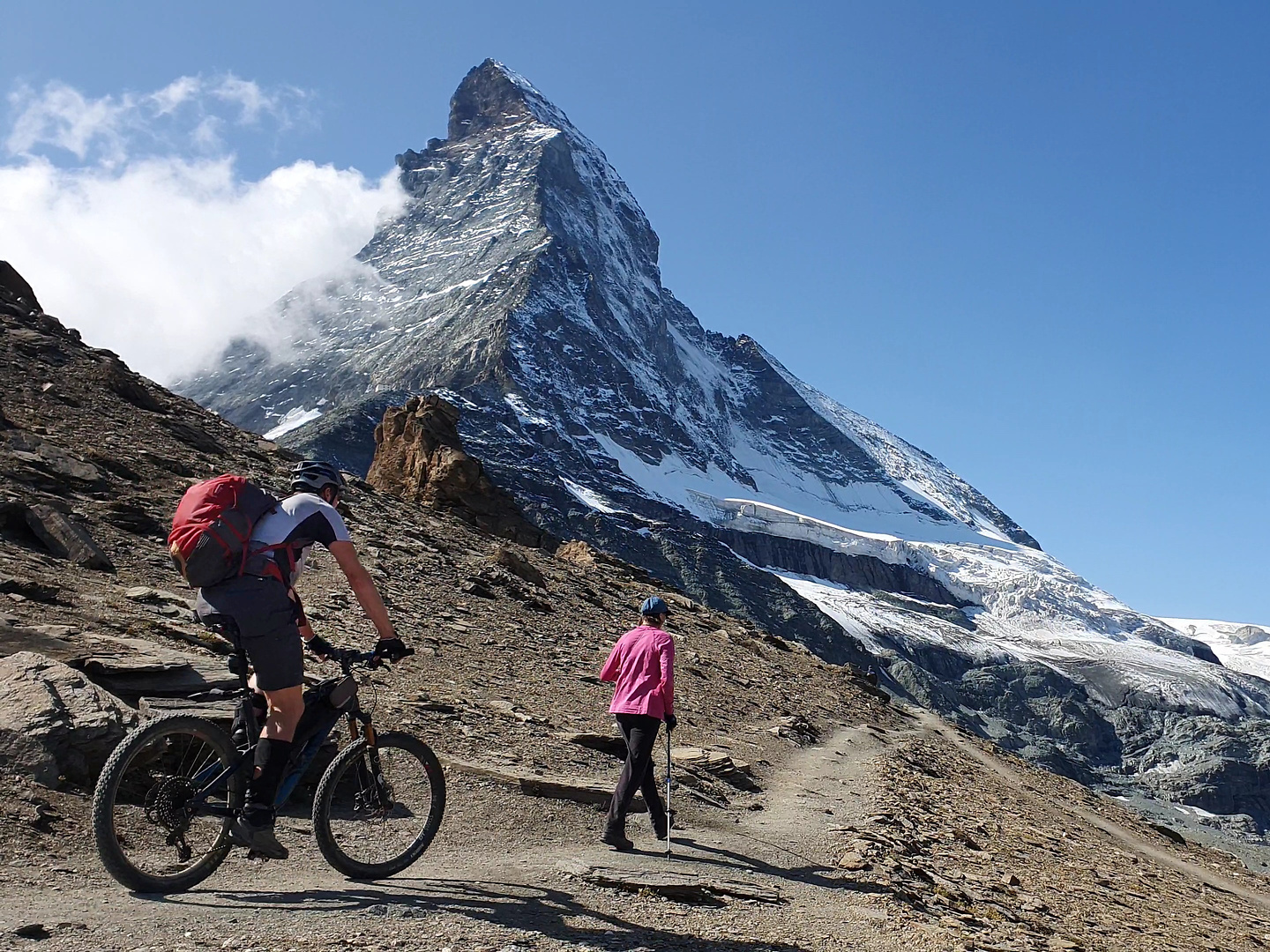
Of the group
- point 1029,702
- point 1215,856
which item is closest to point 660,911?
point 1215,856

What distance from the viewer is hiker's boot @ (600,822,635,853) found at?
8.00 metres

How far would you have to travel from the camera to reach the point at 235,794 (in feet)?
18.2

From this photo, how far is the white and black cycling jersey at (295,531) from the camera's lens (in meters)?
5.46

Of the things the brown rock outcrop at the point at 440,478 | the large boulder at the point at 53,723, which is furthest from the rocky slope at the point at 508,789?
the brown rock outcrop at the point at 440,478

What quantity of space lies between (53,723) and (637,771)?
452 cm

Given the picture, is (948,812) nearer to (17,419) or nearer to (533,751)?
(533,751)

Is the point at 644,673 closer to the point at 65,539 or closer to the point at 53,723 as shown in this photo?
the point at 53,723

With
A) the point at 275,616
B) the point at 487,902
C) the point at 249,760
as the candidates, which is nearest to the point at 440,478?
the point at 249,760

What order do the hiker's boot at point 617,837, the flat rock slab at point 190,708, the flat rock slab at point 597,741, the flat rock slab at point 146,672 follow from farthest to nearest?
the flat rock slab at point 597,741 → the hiker's boot at point 617,837 → the flat rock slab at point 146,672 → the flat rock slab at point 190,708

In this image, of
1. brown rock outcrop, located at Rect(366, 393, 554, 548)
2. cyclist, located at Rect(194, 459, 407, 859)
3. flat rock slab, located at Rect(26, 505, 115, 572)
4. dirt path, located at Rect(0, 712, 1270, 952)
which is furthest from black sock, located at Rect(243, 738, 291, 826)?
brown rock outcrop, located at Rect(366, 393, 554, 548)

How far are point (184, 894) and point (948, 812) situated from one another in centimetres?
1212

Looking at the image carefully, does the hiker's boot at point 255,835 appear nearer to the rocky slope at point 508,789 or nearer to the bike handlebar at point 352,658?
the rocky slope at point 508,789

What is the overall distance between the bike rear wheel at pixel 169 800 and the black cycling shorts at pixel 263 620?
1.62 feet

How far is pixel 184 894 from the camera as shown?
17.3 ft
